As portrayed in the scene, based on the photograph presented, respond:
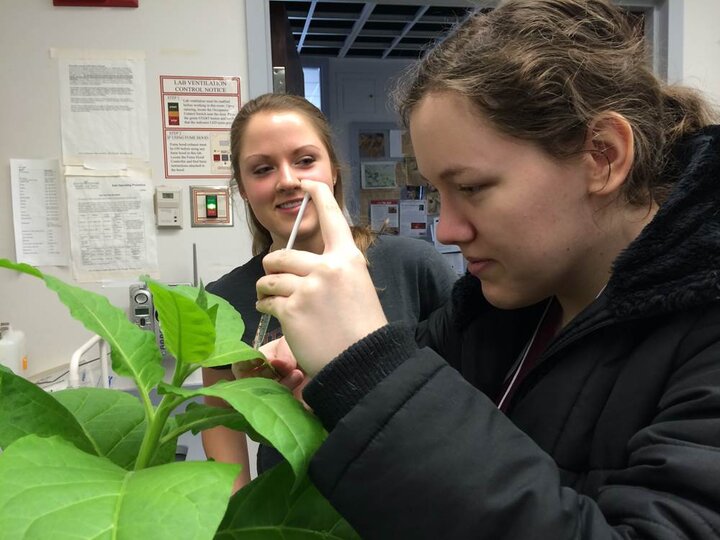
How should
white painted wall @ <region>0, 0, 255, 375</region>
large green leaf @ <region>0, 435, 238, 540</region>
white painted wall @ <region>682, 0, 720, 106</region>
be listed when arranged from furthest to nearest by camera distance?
1. white painted wall @ <region>682, 0, 720, 106</region>
2. white painted wall @ <region>0, 0, 255, 375</region>
3. large green leaf @ <region>0, 435, 238, 540</region>

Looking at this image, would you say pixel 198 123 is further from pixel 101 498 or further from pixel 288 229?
pixel 101 498

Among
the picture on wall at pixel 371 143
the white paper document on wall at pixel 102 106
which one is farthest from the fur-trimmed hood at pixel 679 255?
the picture on wall at pixel 371 143

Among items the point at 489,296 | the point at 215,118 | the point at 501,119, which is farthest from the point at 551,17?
the point at 215,118

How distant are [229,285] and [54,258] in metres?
0.83

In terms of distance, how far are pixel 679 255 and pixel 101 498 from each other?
47 centimetres

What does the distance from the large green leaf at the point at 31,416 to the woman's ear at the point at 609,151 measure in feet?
1.62

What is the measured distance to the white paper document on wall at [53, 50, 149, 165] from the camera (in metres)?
1.61

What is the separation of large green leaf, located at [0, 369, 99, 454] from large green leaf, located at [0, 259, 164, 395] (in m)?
0.05

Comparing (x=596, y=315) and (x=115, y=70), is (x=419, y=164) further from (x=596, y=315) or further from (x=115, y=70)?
(x=115, y=70)

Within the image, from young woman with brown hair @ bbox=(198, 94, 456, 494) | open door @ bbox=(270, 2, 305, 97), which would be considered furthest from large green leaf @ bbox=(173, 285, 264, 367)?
open door @ bbox=(270, 2, 305, 97)

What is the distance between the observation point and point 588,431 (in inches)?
19.9

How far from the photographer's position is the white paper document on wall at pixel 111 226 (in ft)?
5.37

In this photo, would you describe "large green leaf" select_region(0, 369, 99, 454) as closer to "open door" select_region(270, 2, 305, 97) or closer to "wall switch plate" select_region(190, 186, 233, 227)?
"wall switch plate" select_region(190, 186, 233, 227)

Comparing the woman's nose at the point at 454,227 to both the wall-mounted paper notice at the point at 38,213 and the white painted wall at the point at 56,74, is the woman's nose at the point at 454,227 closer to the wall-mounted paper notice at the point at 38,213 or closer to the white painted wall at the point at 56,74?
the white painted wall at the point at 56,74
